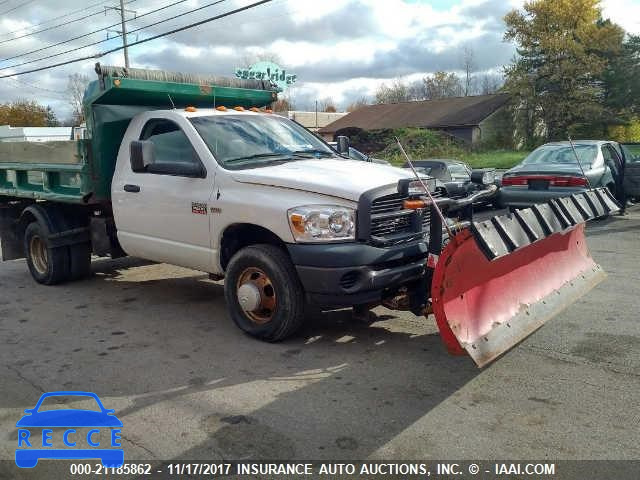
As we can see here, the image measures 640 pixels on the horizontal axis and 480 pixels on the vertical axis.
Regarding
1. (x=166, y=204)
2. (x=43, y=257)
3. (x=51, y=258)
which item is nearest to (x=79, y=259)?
(x=51, y=258)

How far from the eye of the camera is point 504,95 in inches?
1891

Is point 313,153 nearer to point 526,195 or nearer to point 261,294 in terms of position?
point 261,294

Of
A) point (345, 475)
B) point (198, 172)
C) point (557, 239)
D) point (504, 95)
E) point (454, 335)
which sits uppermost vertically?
point (504, 95)

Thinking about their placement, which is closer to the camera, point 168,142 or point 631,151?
point 168,142

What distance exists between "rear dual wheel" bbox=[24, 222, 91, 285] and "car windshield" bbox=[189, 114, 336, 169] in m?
2.90

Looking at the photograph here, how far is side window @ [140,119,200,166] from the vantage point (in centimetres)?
597

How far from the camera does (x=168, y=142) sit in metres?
6.24

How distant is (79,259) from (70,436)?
4.46 m

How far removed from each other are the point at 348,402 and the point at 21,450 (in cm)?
202

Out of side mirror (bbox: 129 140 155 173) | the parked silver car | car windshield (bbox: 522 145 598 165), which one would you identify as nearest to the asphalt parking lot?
side mirror (bbox: 129 140 155 173)

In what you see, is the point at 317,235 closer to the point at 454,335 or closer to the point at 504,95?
the point at 454,335

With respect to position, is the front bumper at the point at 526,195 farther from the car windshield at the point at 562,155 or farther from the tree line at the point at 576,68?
the tree line at the point at 576,68

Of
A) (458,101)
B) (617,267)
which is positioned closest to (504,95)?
(458,101)

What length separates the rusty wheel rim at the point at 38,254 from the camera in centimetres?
804
